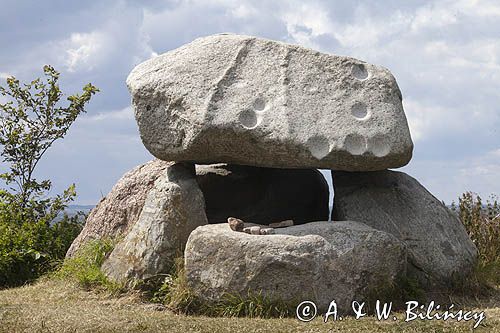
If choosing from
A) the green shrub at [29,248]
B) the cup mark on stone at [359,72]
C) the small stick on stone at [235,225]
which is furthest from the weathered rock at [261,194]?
the green shrub at [29,248]

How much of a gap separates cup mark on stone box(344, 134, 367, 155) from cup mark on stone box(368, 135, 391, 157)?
0.11 m

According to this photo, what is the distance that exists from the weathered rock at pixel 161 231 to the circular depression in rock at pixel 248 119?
4.30ft

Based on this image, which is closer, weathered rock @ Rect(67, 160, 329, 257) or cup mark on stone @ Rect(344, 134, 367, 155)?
cup mark on stone @ Rect(344, 134, 367, 155)

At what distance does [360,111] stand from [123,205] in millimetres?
4631

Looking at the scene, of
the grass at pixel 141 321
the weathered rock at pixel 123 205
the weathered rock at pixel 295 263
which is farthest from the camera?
the weathered rock at pixel 123 205

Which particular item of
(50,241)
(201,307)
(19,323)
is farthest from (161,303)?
→ (50,241)

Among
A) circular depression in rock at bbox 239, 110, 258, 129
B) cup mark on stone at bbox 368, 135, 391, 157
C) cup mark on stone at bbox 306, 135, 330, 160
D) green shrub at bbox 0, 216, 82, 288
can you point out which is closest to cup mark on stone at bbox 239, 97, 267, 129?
circular depression in rock at bbox 239, 110, 258, 129

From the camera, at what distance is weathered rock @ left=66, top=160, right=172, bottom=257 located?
520 inches

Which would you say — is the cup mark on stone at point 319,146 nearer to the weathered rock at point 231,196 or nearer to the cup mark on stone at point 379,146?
the cup mark on stone at point 379,146

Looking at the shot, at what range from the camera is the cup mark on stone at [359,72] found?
38.3 ft

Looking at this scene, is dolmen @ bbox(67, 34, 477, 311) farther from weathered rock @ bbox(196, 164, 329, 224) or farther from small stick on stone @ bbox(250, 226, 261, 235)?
weathered rock @ bbox(196, 164, 329, 224)

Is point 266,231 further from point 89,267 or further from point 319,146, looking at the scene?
point 89,267

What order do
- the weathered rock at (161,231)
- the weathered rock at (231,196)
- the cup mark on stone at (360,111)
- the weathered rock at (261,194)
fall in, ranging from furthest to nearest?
the weathered rock at (261,194)
the weathered rock at (231,196)
the cup mark on stone at (360,111)
the weathered rock at (161,231)

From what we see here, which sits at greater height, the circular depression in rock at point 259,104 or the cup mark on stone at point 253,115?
the circular depression in rock at point 259,104
